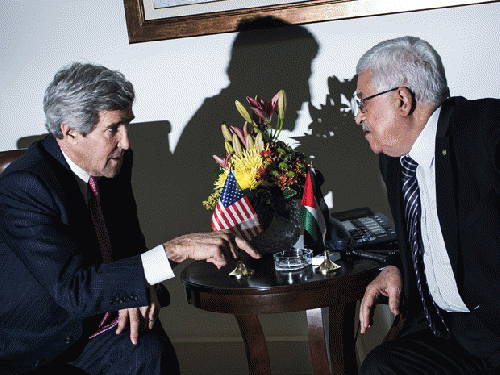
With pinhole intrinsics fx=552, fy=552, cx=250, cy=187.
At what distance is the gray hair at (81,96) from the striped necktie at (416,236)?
1.03 meters

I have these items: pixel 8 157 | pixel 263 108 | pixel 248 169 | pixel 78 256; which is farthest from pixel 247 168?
pixel 8 157

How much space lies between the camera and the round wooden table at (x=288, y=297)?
1.88 m

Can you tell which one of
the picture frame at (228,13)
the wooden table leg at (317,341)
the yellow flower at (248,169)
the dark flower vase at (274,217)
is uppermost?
the picture frame at (228,13)

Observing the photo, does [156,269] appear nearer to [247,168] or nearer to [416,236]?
[247,168]

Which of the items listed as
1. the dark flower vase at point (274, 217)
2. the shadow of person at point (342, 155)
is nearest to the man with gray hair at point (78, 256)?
the dark flower vase at point (274, 217)

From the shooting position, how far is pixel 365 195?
288cm

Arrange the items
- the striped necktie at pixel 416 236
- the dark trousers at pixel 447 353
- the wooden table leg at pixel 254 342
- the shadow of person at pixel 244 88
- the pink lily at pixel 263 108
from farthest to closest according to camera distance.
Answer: the shadow of person at pixel 244 88 → the pink lily at pixel 263 108 → the wooden table leg at pixel 254 342 → the striped necktie at pixel 416 236 → the dark trousers at pixel 447 353

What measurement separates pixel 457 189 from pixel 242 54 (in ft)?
5.17

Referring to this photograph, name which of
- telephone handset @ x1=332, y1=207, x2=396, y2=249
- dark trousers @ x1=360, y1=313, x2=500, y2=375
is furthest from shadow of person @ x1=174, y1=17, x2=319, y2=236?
dark trousers @ x1=360, y1=313, x2=500, y2=375

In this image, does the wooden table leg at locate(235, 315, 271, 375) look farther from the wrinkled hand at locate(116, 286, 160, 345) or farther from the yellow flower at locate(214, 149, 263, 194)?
the yellow flower at locate(214, 149, 263, 194)

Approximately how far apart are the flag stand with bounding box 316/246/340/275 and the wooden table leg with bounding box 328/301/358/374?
0.46 ft

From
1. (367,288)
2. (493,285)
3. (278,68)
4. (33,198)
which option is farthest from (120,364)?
(278,68)

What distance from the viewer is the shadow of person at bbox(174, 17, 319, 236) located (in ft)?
9.25

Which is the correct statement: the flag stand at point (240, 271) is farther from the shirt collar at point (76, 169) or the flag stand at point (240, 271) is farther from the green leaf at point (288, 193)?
the shirt collar at point (76, 169)
